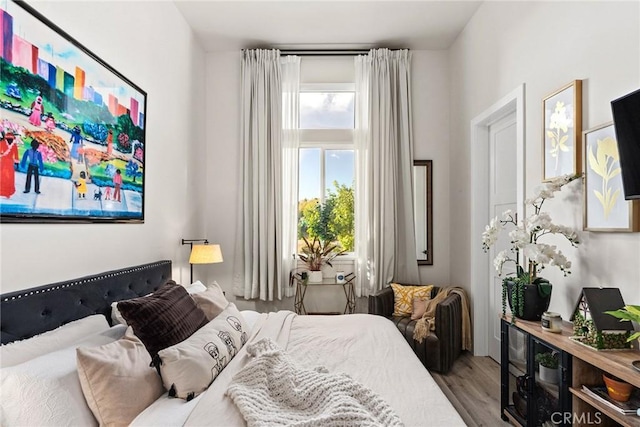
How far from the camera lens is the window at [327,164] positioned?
430 centimetres

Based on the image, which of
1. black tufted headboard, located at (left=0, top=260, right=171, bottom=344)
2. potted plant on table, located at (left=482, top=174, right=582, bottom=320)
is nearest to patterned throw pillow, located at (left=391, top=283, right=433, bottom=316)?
potted plant on table, located at (left=482, top=174, right=582, bottom=320)

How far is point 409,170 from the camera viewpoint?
163 inches

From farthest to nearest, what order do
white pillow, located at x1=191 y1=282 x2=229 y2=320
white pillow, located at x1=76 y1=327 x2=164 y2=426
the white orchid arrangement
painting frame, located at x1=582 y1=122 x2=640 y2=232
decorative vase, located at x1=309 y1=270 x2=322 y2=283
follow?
decorative vase, located at x1=309 y1=270 x2=322 y2=283, white pillow, located at x1=191 y1=282 x2=229 y2=320, the white orchid arrangement, painting frame, located at x1=582 y1=122 x2=640 y2=232, white pillow, located at x1=76 y1=327 x2=164 y2=426

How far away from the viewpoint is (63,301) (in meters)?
1.77

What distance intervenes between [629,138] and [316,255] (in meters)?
3.03

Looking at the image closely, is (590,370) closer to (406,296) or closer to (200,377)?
(200,377)

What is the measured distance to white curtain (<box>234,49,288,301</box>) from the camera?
4078 mm

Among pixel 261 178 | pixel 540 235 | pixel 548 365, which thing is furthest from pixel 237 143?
pixel 548 365

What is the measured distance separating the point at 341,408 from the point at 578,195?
1.84 meters

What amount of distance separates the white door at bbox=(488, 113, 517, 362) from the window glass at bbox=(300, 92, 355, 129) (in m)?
1.60

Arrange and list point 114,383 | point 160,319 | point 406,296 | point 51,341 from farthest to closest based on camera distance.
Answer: point 406,296, point 160,319, point 51,341, point 114,383

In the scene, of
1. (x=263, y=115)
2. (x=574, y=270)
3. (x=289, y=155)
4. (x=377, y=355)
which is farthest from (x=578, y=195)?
(x=263, y=115)

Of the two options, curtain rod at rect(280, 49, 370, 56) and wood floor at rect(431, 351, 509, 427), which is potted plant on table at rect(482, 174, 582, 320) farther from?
curtain rod at rect(280, 49, 370, 56)

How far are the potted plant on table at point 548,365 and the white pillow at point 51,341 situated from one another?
229 centimetres
